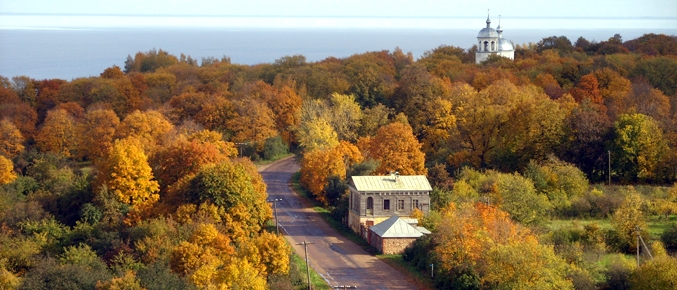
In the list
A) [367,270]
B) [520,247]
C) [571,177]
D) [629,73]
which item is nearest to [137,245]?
[367,270]

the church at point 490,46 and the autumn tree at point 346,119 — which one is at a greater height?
the church at point 490,46

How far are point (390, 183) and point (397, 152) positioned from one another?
5646 millimetres

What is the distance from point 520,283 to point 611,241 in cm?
723

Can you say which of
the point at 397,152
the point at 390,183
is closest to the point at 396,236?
the point at 390,183

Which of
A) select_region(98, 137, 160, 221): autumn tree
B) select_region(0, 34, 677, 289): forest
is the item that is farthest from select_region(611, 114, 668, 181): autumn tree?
select_region(98, 137, 160, 221): autumn tree

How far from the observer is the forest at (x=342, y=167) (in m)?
31.0

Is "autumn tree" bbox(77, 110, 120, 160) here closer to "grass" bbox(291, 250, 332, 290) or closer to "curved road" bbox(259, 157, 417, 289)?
"curved road" bbox(259, 157, 417, 289)

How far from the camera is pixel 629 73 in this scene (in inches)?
2418

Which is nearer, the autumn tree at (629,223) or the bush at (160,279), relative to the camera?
the bush at (160,279)

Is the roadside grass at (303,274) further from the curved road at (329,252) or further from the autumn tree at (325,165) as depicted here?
the autumn tree at (325,165)

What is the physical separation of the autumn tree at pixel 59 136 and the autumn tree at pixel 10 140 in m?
0.97

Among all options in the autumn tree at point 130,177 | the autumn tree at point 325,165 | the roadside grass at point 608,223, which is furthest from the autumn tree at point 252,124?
the roadside grass at point 608,223

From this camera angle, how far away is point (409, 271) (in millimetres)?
32562

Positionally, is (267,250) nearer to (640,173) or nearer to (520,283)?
(520,283)
